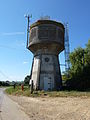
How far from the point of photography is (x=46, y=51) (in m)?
23.7

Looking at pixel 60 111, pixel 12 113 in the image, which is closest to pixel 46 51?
pixel 60 111

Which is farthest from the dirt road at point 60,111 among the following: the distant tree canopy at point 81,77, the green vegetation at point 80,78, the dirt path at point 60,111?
the distant tree canopy at point 81,77

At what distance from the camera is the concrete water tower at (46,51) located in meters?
22.9

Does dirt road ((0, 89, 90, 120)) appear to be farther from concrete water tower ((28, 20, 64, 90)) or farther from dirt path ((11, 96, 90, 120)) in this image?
concrete water tower ((28, 20, 64, 90))

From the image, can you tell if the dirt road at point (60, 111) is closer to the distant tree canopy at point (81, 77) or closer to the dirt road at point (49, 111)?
the dirt road at point (49, 111)

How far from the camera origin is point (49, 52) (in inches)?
939

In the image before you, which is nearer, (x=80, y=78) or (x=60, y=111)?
(x=60, y=111)

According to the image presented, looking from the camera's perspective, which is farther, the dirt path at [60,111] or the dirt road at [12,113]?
the dirt path at [60,111]

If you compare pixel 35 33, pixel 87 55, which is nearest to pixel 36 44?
pixel 35 33

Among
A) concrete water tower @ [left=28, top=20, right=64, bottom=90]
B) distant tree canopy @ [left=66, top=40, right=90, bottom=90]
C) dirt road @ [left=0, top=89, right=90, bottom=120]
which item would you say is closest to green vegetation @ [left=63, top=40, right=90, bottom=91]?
distant tree canopy @ [left=66, top=40, right=90, bottom=90]

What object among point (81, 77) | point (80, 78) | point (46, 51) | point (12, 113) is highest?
point (46, 51)

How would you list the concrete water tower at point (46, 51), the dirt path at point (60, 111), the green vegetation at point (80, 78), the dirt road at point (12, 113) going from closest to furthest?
the dirt road at point (12, 113), the dirt path at point (60, 111), the concrete water tower at point (46, 51), the green vegetation at point (80, 78)

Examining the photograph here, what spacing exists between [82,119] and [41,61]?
16.9 metres

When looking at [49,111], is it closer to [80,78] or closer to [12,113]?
[12,113]
